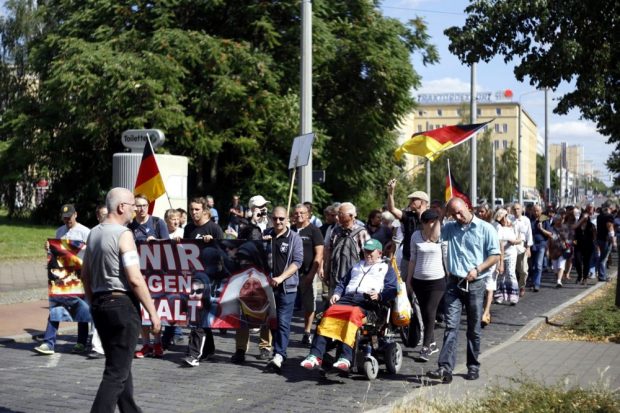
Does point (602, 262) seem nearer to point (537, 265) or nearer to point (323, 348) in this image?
point (537, 265)

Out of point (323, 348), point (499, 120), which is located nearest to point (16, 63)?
point (323, 348)

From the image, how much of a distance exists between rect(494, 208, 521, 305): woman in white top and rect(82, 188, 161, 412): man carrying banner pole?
11.4 meters

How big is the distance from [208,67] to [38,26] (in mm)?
16720

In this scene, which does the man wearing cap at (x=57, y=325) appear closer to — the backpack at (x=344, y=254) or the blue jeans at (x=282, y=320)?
the blue jeans at (x=282, y=320)

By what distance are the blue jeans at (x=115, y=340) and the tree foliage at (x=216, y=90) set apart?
22089 mm

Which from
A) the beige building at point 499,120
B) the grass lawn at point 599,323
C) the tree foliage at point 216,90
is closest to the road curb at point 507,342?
the grass lawn at point 599,323

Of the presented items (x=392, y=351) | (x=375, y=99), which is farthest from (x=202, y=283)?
(x=375, y=99)

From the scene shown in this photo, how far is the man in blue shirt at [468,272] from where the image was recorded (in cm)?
927

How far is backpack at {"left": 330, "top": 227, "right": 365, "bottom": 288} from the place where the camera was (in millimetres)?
11055

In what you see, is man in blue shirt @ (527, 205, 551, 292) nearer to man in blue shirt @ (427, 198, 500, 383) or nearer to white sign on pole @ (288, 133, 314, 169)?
white sign on pole @ (288, 133, 314, 169)

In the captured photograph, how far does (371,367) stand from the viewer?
9.37 meters

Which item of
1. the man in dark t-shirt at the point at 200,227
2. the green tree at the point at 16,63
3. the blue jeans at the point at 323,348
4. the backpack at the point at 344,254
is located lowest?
the blue jeans at the point at 323,348

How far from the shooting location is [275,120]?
30281mm

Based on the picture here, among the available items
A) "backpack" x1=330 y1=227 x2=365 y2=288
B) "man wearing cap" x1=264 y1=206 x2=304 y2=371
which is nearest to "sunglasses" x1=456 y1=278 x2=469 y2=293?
"man wearing cap" x1=264 y1=206 x2=304 y2=371
